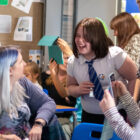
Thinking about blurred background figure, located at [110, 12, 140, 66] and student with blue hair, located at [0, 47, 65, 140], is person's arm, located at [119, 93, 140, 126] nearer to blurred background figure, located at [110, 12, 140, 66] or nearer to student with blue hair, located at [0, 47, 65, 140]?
student with blue hair, located at [0, 47, 65, 140]

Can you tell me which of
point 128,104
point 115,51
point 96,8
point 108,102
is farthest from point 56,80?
point 96,8

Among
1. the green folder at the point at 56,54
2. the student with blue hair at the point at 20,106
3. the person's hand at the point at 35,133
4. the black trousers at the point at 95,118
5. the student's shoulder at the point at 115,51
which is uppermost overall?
the student's shoulder at the point at 115,51

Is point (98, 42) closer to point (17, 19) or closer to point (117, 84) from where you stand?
point (117, 84)

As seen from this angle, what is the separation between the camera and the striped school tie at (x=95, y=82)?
2.40 metres

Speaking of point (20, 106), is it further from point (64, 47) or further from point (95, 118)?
point (64, 47)

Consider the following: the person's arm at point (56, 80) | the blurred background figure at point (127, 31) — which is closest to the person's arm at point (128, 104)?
the person's arm at point (56, 80)

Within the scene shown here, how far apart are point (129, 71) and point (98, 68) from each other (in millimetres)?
248

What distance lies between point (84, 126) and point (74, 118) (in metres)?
1.06

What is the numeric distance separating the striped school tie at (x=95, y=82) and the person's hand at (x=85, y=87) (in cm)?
3

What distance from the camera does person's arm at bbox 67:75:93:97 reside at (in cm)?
242

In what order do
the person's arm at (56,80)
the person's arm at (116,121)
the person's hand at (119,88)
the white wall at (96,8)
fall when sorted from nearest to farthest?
the person's arm at (116,121), the person's hand at (119,88), the person's arm at (56,80), the white wall at (96,8)

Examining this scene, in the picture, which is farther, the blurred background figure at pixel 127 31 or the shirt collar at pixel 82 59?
the blurred background figure at pixel 127 31

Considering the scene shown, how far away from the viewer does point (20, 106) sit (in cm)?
195

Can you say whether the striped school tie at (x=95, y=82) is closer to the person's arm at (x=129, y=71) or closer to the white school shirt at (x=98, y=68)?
the white school shirt at (x=98, y=68)
